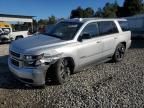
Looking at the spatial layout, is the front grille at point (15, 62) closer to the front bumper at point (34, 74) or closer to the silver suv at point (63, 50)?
the silver suv at point (63, 50)

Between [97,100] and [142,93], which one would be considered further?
[142,93]

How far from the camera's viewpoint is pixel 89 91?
648 centimetres

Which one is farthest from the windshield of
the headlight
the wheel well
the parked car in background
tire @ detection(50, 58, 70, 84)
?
the parked car in background

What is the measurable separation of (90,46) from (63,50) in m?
1.30

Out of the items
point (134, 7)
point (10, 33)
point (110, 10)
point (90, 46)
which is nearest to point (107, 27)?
point (90, 46)

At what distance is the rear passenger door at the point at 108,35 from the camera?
8.82m

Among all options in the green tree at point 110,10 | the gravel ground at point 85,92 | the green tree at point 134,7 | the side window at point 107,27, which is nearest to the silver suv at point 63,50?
the side window at point 107,27

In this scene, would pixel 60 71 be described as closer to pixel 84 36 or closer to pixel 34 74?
pixel 34 74

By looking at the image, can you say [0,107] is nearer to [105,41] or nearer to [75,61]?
[75,61]

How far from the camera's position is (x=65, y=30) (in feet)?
26.7

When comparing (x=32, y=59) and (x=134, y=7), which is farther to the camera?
(x=134, y=7)

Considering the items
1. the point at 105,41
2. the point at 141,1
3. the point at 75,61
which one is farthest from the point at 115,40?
the point at 141,1

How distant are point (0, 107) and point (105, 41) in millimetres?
4459

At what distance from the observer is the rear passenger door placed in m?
8.82
